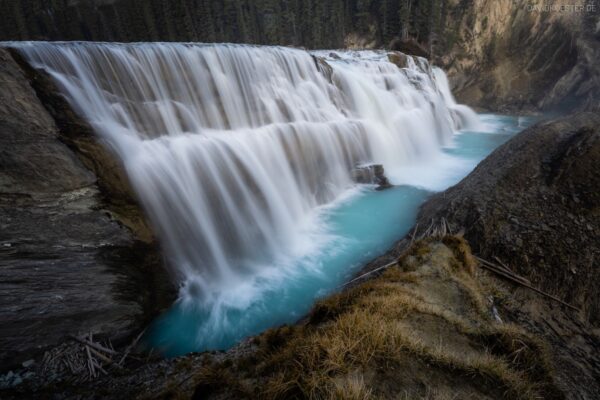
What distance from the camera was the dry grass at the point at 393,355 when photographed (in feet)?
10.1

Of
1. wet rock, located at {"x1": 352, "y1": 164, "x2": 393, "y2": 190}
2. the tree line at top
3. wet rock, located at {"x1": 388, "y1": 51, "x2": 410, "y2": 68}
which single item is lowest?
wet rock, located at {"x1": 352, "y1": 164, "x2": 393, "y2": 190}

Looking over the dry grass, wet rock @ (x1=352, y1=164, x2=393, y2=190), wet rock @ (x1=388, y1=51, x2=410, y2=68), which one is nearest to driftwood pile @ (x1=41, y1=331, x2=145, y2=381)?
the dry grass

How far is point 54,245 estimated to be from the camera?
5.88 metres

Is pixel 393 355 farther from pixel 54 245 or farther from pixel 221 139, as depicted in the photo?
pixel 221 139

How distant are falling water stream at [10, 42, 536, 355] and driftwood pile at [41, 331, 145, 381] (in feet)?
3.77

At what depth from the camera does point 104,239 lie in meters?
6.57

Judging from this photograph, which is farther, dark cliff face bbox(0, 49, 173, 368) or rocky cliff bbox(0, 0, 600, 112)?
rocky cliff bbox(0, 0, 600, 112)

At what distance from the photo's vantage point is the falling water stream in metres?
8.34

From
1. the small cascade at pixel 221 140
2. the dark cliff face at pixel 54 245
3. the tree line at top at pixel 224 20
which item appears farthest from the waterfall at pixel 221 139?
the tree line at top at pixel 224 20

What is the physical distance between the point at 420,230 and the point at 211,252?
6.43m

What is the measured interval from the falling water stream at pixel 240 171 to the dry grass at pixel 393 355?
3643 millimetres

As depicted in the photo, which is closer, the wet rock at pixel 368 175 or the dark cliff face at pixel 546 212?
the dark cliff face at pixel 546 212

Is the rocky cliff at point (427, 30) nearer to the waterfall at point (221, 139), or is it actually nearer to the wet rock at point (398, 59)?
the wet rock at point (398, 59)

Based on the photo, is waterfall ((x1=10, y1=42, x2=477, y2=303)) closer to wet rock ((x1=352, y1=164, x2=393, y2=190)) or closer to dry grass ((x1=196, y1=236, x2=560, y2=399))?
wet rock ((x1=352, y1=164, x2=393, y2=190))
